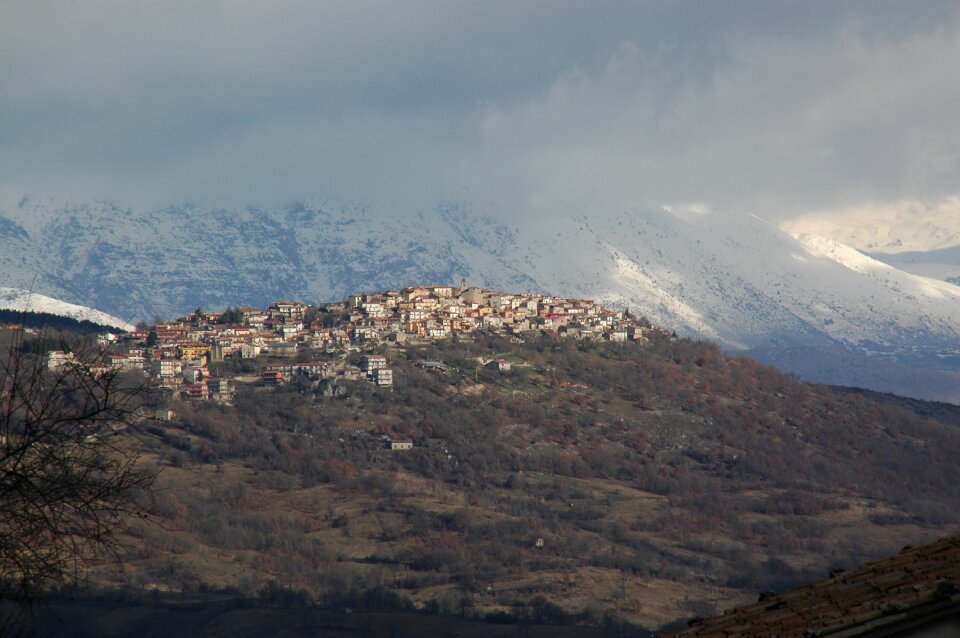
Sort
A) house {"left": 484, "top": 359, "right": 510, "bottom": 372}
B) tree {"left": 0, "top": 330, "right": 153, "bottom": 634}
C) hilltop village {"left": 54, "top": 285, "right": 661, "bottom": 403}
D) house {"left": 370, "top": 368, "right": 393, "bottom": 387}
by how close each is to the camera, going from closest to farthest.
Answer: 1. tree {"left": 0, "top": 330, "right": 153, "bottom": 634}
2. house {"left": 370, "top": 368, "right": 393, "bottom": 387}
3. hilltop village {"left": 54, "top": 285, "right": 661, "bottom": 403}
4. house {"left": 484, "top": 359, "right": 510, "bottom": 372}

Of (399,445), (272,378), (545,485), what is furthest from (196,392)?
(545,485)

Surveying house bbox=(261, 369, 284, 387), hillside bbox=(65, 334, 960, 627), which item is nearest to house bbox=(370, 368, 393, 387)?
hillside bbox=(65, 334, 960, 627)

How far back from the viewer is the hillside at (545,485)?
91.6m

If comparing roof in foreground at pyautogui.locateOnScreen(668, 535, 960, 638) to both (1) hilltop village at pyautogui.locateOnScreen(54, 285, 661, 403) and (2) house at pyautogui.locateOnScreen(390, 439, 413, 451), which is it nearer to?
(2) house at pyautogui.locateOnScreen(390, 439, 413, 451)

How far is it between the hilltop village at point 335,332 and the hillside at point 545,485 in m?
3.74

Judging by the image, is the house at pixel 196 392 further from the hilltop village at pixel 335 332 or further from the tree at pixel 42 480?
the tree at pixel 42 480

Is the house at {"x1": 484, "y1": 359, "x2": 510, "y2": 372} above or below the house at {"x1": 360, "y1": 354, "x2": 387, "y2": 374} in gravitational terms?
above

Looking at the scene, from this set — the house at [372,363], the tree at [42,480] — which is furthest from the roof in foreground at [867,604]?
the house at [372,363]

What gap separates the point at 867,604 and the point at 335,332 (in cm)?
15096

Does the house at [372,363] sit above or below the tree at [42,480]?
above

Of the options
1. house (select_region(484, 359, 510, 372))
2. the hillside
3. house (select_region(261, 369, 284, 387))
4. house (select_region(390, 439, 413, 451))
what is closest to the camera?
the hillside

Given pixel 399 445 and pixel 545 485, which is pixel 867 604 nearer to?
pixel 545 485

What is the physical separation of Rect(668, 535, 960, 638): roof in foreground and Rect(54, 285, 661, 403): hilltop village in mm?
119614

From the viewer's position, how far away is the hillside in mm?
91625
